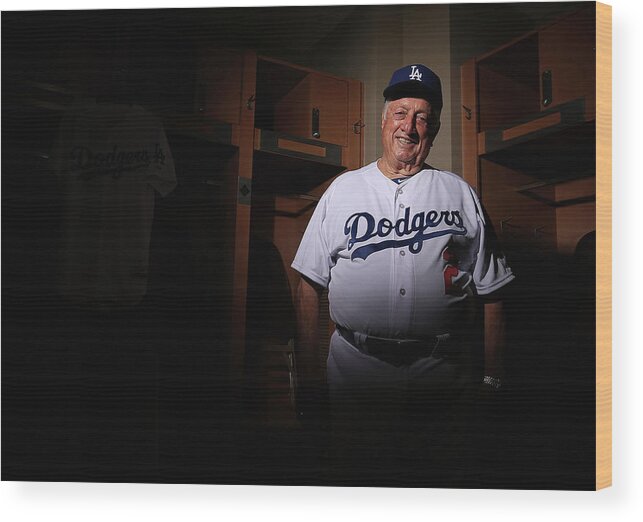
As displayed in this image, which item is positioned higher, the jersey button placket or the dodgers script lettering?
the dodgers script lettering

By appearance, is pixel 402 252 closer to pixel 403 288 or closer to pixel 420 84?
pixel 403 288

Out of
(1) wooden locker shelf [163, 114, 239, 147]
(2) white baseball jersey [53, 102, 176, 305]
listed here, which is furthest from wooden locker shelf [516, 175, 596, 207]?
(2) white baseball jersey [53, 102, 176, 305]

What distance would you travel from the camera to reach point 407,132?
2504 mm

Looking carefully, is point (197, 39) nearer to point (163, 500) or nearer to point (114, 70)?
point (114, 70)

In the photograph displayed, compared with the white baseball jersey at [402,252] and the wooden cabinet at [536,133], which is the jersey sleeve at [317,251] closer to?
the white baseball jersey at [402,252]

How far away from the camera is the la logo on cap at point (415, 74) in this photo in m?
2.50

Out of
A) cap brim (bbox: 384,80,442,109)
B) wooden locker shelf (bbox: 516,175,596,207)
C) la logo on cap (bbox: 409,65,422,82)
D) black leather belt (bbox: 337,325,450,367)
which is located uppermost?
la logo on cap (bbox: 409,65,422,82)

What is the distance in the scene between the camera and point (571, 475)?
2.47m

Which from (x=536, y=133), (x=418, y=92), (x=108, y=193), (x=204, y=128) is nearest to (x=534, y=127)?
(x=536, y=133)

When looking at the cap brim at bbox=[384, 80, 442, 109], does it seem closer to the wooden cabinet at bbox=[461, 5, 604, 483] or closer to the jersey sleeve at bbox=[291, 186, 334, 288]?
the wooden cabinet at bbox=[461, 5, 604, 483]

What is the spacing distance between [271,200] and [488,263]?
2.53ft

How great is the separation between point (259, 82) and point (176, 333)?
915mm

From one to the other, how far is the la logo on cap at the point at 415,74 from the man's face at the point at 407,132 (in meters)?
0.07

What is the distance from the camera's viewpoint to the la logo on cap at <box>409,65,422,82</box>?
250cm
